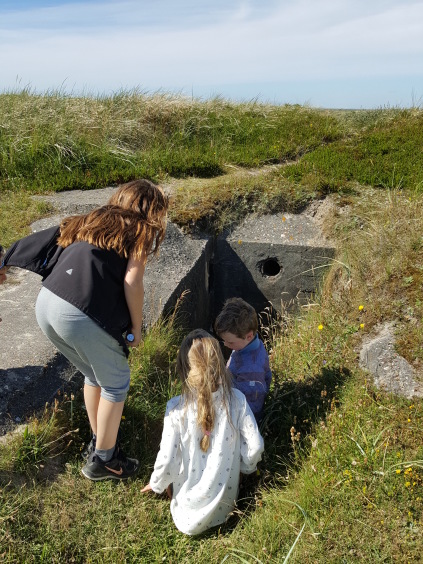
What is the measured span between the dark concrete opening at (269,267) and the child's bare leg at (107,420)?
4.33 m

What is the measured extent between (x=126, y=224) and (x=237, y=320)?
1.27 meters

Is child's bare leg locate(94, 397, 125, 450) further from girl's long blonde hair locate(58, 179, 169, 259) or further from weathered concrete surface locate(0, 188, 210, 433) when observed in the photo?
girl's long blonde hair locate(58, 179, 169, 259)

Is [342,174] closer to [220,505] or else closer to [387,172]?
[387,172]

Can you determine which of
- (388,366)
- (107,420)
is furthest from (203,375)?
(388,366)

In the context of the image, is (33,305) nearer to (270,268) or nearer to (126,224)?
(126,224)

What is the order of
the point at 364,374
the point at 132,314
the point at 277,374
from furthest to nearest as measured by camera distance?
1. the point at 277,374
2. the point at 364,374
3. the point at 132,314

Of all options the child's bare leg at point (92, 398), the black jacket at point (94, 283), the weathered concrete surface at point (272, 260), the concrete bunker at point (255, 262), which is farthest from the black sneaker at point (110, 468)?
the weathered concrete surface at point (272, 260)

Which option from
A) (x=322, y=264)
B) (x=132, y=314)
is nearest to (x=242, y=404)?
(x=132, y=314)

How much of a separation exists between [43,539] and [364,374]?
2.59 m

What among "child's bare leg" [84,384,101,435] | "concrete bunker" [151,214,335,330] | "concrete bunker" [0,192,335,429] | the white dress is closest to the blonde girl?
the white dress

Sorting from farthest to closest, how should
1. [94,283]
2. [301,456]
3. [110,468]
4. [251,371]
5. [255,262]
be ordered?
[255,262] < [251,371] < [301,456] < [110,468] < [94,283]

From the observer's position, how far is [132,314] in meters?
3.27

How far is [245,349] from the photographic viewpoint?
4273 mm

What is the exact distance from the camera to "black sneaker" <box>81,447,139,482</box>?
3693 millimetres
